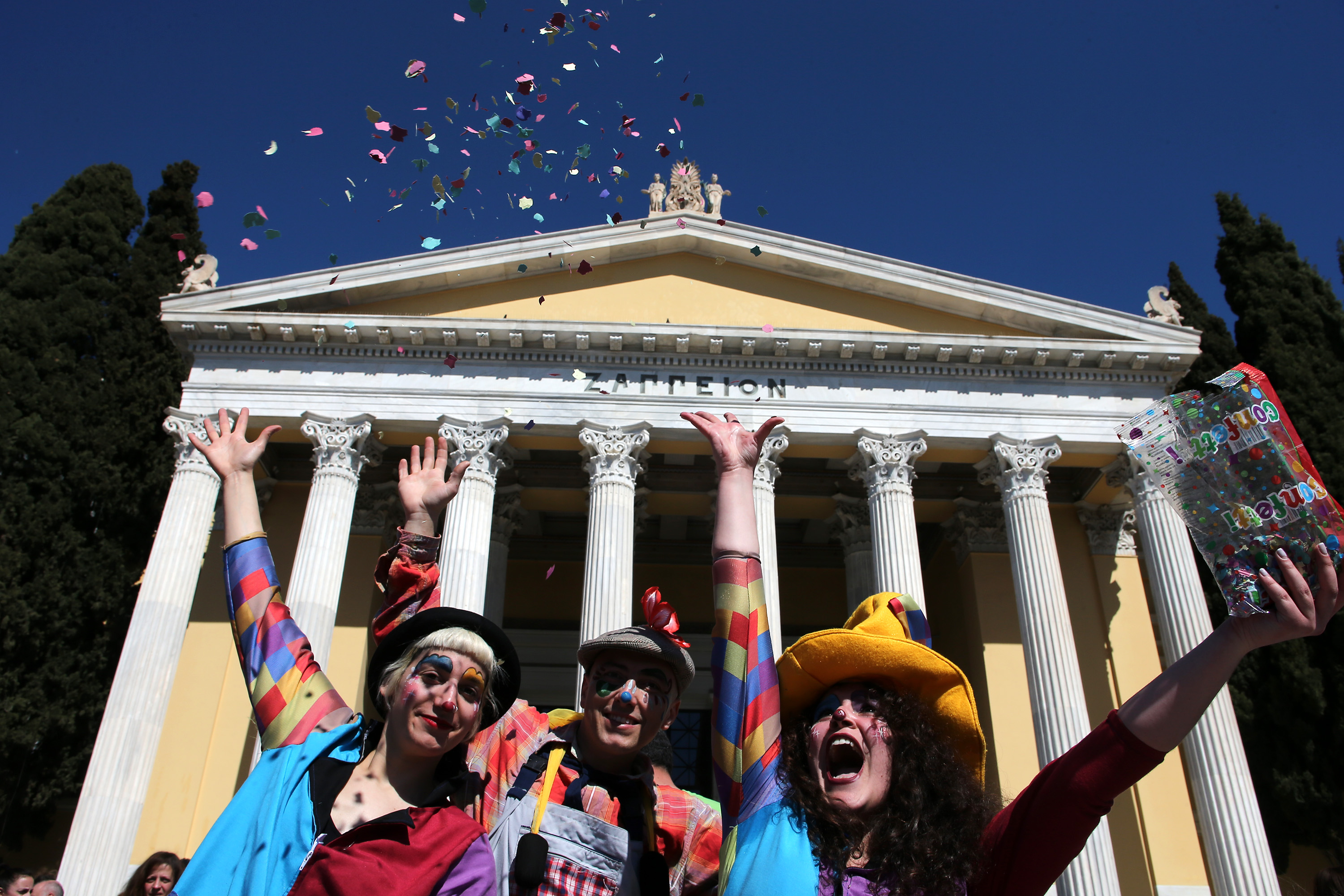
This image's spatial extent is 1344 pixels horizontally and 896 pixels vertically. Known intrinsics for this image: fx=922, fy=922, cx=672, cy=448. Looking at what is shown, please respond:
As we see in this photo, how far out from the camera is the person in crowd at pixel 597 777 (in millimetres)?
3090

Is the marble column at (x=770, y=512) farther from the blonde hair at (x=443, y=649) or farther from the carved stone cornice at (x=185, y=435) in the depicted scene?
the blonde hair at (x=443, y=649)

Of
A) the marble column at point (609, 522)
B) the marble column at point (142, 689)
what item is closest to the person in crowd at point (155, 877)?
the marble column at point (142, 689)

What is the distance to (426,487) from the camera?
157 inches

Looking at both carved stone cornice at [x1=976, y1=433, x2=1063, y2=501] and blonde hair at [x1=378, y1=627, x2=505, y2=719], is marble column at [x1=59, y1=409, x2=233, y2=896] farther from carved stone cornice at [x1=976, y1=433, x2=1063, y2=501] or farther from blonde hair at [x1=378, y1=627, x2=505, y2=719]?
carved stone cornice at [x1=976, y1=433, x2=1063, y2=501]

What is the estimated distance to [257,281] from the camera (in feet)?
57.3

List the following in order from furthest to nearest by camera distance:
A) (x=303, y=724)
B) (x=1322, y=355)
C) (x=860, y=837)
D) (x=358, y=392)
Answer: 1. (x=1322, y=355)
2. (x=358, y=392)
3. (x=303, y=724)
4. (x=860, y=837)

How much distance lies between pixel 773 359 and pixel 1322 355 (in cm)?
1232

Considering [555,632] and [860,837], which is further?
[555,632]

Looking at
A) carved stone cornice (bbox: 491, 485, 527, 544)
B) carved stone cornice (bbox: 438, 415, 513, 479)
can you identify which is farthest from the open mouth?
carved stone cornice (bbox: 491, 485, 527, 544)

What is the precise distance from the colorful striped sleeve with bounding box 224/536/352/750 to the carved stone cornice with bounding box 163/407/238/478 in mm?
14625

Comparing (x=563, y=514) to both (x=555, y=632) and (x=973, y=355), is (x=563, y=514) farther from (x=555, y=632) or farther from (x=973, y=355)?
(x=973, y=355)

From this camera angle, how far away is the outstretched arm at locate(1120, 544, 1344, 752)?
232 cm

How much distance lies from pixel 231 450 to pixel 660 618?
184cm

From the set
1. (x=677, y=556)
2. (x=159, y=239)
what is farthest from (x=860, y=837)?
(x=159, y=239)
